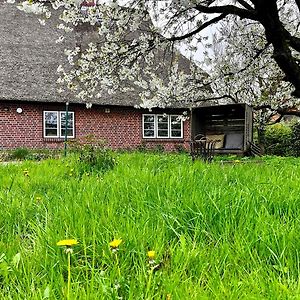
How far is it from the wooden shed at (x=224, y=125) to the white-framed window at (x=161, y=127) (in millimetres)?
6459

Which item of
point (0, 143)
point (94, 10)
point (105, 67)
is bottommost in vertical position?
point (0, 143)

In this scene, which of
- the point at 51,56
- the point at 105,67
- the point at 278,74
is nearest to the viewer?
the point at 105,67

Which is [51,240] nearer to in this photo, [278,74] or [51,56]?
[278,74]

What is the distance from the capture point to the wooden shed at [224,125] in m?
13.9

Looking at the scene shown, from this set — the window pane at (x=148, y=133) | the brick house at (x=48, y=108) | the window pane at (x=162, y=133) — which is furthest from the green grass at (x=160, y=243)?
the window pane at (x=162, y=133)

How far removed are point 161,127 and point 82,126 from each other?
13.4 feet

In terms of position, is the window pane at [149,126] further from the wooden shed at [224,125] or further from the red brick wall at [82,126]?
the wooden shed at [224,125]

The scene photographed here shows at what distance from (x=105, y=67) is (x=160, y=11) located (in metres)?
1.93

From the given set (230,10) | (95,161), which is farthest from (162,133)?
(95,161)

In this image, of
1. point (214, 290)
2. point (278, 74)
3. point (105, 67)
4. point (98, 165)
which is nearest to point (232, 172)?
point (98, 165)

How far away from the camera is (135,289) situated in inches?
67.5

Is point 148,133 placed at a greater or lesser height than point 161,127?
lesser

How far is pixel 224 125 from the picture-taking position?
14.9 metres

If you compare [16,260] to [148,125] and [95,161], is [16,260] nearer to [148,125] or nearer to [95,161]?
[95,161]
